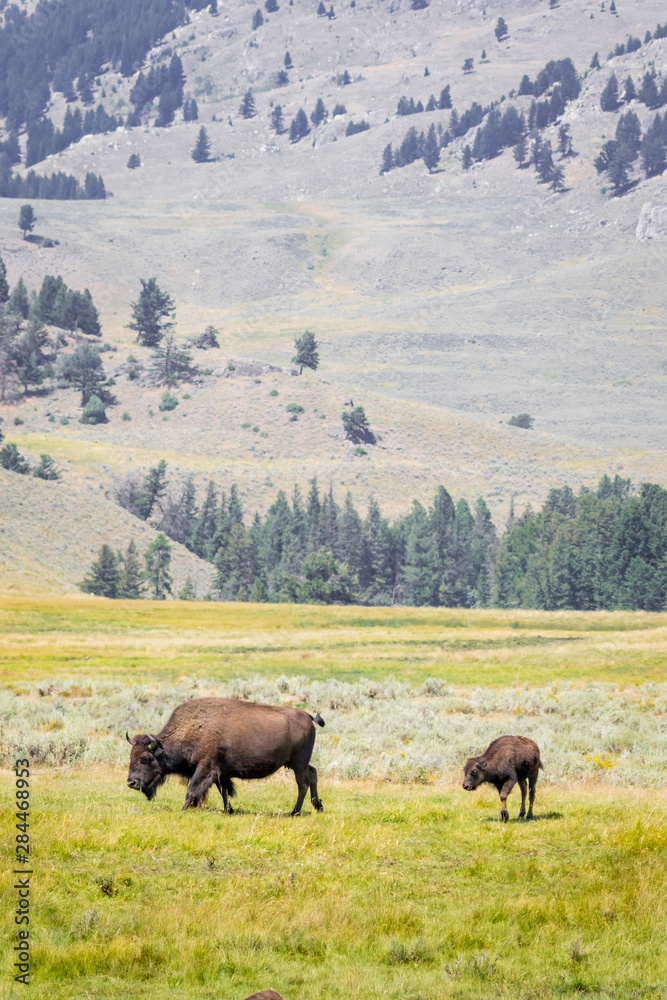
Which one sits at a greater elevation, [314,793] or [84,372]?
[84,372]

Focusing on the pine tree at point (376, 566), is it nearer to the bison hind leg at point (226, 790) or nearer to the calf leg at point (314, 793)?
the calf leg at point (314, 793)

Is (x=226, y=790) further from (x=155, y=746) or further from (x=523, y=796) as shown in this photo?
(x=523, y=796)

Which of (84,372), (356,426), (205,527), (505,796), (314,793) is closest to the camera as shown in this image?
(505,796)

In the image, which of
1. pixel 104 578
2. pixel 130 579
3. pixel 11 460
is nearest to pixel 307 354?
pixel 11 460

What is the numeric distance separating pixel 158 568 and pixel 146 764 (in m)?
97.7

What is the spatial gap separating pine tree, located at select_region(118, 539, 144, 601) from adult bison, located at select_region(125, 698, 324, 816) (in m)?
86.1

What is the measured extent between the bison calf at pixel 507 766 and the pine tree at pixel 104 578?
85567mm

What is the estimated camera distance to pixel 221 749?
557 inches

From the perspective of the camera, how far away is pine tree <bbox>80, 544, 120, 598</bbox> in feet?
318

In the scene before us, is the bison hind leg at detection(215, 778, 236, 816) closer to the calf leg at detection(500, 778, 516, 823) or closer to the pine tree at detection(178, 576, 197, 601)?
the calf leg at detection(500, 778, 516, 823)

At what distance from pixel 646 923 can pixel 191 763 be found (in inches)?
256

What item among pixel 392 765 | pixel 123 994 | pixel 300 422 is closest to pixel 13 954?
pixel 123 994

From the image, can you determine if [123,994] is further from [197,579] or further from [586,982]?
[197,579]

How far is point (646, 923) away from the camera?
10.5 m
